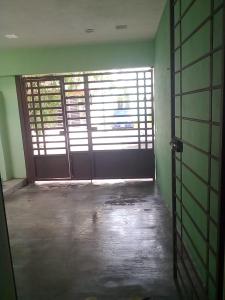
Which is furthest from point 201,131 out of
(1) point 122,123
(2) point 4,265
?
(1) point 122,123

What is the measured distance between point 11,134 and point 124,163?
2507 mm

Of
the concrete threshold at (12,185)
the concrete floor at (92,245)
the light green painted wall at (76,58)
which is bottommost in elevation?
the concrete floor at (92,245)

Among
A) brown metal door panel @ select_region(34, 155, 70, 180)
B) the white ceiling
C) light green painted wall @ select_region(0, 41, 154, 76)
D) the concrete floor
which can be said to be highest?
the white ceiling

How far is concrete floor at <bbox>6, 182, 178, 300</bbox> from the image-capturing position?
229 centimetres

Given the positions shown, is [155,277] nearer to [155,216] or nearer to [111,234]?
[111,234]

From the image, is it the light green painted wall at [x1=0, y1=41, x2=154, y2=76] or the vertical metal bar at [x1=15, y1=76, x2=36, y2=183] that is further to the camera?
the vertical metal bar at [x1=15, y1=76, x2=36, y2=183]

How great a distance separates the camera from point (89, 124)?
538 centimetres

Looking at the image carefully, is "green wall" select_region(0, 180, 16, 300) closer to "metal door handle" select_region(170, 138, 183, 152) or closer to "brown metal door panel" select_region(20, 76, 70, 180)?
"metal door handle" select_region(170, 138, 183, 152)

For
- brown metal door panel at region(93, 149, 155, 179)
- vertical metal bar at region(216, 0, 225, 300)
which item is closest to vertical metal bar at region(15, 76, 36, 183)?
brown metal door panel at region(93, 149, 155, 179)

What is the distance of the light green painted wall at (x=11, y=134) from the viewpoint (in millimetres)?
5340

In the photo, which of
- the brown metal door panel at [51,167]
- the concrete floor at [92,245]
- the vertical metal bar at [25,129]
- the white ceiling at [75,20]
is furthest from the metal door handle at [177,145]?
the vertical metal bar at [25,129]

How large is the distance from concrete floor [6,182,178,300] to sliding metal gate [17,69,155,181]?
2.91ft

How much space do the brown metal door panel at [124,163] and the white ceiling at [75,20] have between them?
2.24 meters

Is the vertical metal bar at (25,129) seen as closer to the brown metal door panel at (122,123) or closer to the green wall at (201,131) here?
the brown metal door panel at (122,123)
